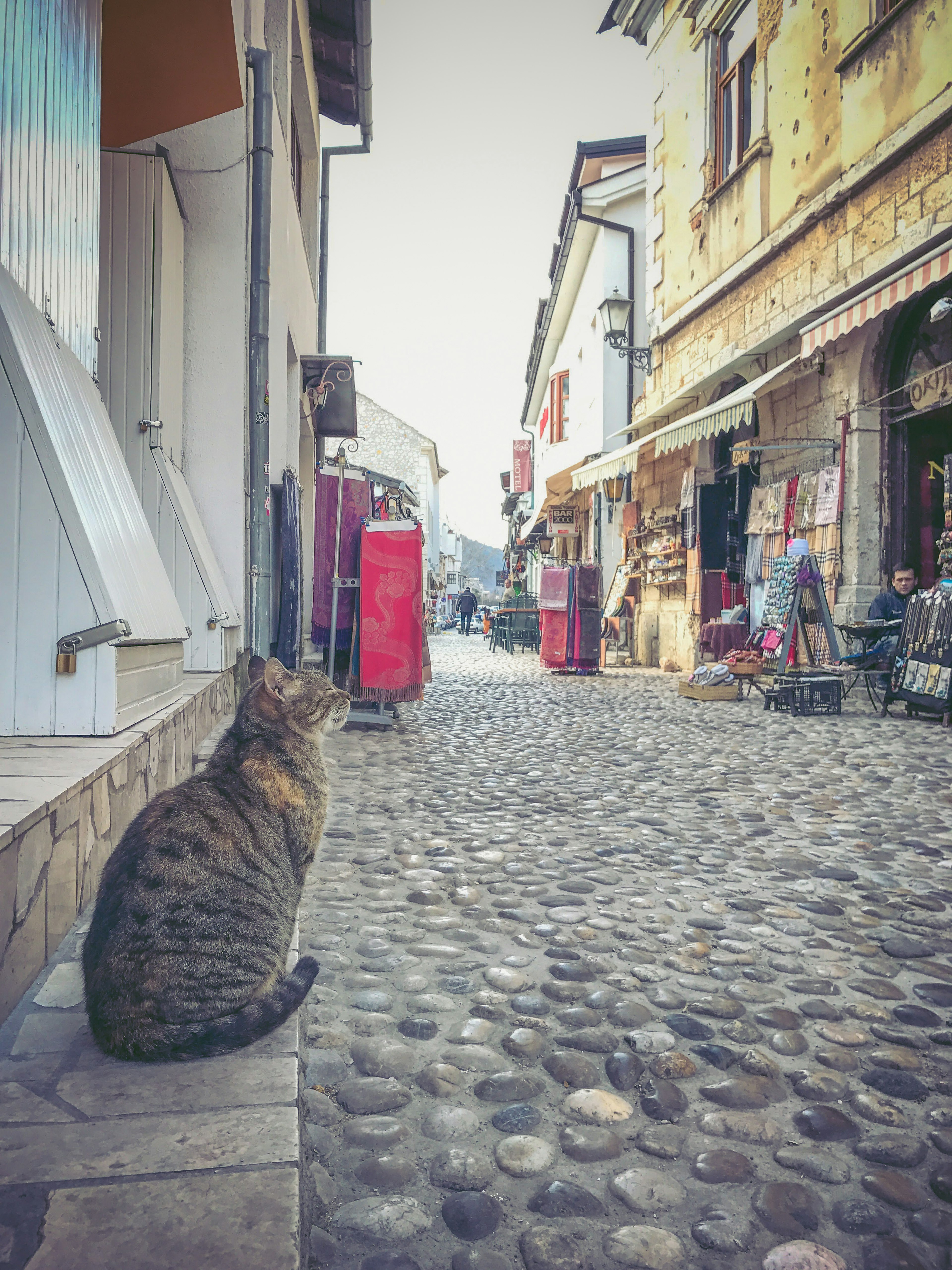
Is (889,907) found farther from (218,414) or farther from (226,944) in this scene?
(218,414)

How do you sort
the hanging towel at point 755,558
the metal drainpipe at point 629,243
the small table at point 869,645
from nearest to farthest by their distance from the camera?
the small table at point 869,645 < the hanging towel at point 755,558 < the metal drainpipe at point 629,243

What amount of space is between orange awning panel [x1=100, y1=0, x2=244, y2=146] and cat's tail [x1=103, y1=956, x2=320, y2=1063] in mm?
4897

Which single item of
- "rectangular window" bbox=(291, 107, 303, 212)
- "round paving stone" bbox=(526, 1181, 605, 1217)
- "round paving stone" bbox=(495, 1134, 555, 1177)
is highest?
"rectangular window" bbox=(291, 107, 303, 212)

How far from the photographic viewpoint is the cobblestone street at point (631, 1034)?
4.54 feet

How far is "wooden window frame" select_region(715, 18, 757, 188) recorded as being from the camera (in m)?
11.5

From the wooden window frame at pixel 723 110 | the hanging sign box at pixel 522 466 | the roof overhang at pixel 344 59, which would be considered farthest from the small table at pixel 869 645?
the hanging sign box at pixel 522 466

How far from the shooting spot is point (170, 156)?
19.8 feet

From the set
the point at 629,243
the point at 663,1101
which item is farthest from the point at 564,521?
the point at 663,1101

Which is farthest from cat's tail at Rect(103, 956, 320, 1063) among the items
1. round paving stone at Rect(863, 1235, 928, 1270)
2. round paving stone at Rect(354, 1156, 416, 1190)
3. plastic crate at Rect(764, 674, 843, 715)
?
plastic crate at Rect(764, 674, 843, 715)

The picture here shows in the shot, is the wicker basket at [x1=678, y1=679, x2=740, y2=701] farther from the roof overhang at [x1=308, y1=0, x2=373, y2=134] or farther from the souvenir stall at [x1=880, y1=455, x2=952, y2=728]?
the roof overhang at [x1=308, y1=0, x2=373, y2=134]

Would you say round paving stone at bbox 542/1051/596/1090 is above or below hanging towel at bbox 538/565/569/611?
below

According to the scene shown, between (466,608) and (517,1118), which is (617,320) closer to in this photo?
(517,1118)

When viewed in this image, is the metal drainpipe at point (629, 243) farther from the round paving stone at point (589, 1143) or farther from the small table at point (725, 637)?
the round paving stone at point (589, 1143)

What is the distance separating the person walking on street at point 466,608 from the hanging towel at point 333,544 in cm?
2644
